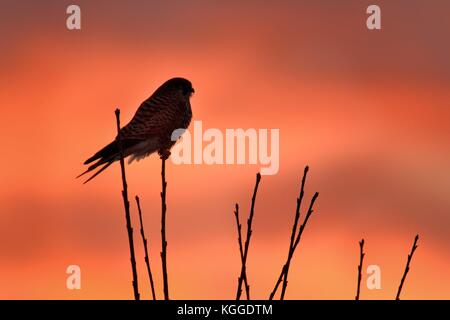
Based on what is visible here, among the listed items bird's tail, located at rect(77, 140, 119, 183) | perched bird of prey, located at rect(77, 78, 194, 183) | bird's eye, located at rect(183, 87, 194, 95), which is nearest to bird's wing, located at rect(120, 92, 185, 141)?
perched bird of prey, located at rect(77, 78, 194, 183)

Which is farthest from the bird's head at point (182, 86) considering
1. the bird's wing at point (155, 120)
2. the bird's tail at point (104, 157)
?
the bird's tail at point (104, 157)

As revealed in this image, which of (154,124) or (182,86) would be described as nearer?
(154,124)

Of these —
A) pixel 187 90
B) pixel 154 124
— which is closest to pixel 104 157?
pixel 154 124

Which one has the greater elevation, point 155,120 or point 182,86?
point 182,86

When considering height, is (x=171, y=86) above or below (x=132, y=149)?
above

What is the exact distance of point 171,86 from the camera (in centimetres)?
952

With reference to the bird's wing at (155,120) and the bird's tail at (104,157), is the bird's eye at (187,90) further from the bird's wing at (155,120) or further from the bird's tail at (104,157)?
the bird's tail at (104,157)

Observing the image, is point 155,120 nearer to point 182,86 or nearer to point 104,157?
point 182,86

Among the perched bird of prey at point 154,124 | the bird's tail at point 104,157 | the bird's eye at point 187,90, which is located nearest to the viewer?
the bird's tail at point 104,157
